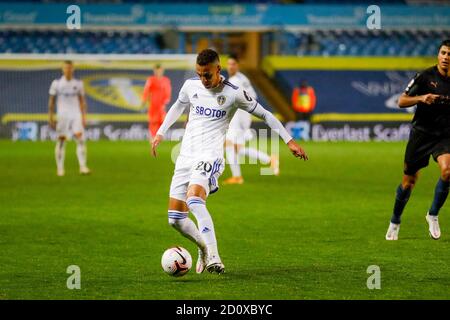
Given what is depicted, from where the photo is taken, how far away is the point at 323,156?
25.1 meters

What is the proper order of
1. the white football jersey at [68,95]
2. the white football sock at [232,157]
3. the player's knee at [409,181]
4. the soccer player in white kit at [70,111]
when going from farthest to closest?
the white football jersey at [68,95], the soccer player in white kit at [70,111], the white football sock at [232,157], the player's knee at [409,181]

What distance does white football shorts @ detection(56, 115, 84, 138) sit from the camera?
781 inches

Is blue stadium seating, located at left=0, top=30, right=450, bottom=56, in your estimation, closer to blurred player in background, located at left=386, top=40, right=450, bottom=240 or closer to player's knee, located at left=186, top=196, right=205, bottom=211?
blurred player in background, located at left=386, top=40, right=450, bottom=240

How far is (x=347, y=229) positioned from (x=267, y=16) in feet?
85.0

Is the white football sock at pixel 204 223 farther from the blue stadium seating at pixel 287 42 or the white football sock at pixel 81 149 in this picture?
the blue stadium seating at pixel 287 42

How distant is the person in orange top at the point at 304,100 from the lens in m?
32.1

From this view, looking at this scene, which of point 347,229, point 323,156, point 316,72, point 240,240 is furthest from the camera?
point 316,72

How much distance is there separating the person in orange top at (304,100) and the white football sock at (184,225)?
23521mm

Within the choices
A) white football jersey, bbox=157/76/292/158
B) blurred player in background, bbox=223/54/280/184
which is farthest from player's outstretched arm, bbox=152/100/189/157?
blurred player in background, bbox=223/54/280/184

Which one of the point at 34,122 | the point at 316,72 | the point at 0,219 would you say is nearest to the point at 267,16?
the point at 316,72

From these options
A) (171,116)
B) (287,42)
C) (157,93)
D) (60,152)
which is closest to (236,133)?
(60,152)

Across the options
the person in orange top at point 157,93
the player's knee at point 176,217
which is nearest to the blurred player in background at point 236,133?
the person in orange top at point 157,93
